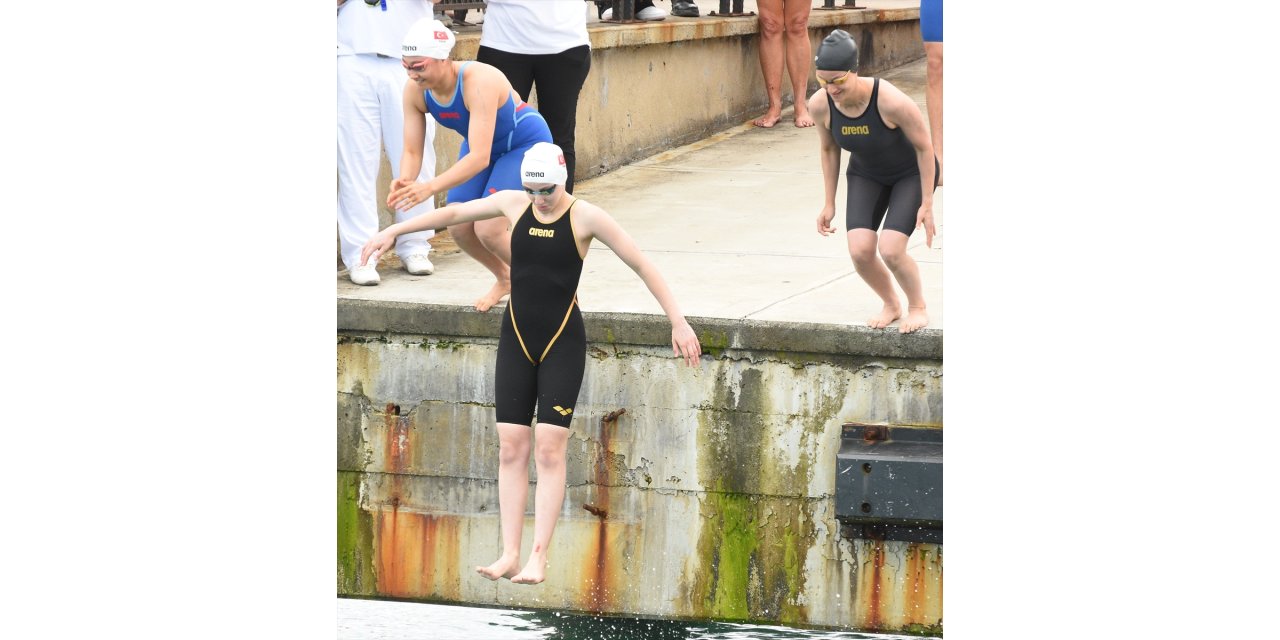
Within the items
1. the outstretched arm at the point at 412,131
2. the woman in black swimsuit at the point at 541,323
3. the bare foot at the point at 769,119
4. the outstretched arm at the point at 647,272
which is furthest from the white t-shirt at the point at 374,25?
the bare foot at the point at 769,119

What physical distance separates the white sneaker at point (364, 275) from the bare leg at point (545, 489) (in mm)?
1744

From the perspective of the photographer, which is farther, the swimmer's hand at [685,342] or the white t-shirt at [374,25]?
the white t-shirt at [374,25]

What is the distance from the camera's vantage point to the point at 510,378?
6234 mm

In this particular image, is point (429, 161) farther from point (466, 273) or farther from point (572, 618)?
point (572, 618)

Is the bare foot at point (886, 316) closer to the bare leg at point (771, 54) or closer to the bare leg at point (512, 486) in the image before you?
the bare leg at point (512, 486)

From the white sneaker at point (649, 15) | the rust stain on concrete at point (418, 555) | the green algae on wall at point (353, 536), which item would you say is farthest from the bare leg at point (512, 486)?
the white sneaker at point (649, 15)

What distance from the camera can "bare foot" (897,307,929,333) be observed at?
6949mm

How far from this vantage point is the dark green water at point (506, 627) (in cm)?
927

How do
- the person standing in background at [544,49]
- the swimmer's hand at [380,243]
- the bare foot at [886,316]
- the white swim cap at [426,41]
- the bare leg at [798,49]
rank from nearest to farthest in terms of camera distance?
1. the swimmer's hand at [380,243]
2. the white swim cap at [426,41]
3. the bare foot at [886,316]
4. the person standing in background at [544,49]
5. the bare leg at [798,49]

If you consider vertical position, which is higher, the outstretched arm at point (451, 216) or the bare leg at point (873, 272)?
the outstretched arm at point (451, 216)

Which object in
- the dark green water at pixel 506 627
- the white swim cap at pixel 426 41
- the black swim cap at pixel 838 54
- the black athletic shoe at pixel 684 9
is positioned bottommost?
the dark green water at pixel 506 627

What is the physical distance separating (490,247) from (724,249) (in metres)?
1.88

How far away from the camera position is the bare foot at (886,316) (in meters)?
7.00

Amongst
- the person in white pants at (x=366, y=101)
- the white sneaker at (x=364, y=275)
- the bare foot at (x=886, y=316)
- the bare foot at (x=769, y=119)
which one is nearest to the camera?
the bare foot at (x=886, y=316)
